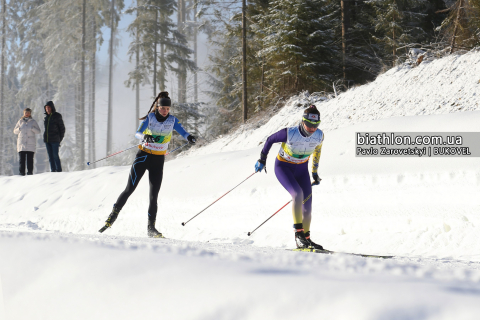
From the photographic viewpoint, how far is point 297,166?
206 inches

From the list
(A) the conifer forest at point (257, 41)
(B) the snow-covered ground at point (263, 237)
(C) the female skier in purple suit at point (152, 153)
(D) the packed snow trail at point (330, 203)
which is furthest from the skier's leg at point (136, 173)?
(A) the conifer forest at point (257, 41)

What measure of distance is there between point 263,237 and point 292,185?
1.56 m

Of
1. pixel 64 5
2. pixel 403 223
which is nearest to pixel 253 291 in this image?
pixel 403 223

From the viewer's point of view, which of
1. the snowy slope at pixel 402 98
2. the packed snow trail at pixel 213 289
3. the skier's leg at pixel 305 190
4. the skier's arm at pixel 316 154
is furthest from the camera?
the snowy slope at pixel 402 98

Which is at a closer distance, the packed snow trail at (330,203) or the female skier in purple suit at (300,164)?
the female skier in purple suit at (300,164)

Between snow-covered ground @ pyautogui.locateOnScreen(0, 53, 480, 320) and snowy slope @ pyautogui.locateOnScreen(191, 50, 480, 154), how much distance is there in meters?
0.06

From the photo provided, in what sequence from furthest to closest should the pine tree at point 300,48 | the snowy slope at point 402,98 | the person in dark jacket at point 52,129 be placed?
the pine tree at point 300,48 < the person in dark jacket at point 52,129 < the snowy slope at point 402,98

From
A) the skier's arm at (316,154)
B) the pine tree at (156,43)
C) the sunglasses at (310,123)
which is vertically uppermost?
the pine tree at (156,43)

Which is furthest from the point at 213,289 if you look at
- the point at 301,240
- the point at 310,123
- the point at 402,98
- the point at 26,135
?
the point at 26,135

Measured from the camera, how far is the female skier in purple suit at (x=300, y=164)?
495 centimetres

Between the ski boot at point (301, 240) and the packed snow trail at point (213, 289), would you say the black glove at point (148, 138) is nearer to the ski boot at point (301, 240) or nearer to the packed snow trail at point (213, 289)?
the ski boot at point (301, 240)

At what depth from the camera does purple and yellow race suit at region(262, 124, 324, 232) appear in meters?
4.99

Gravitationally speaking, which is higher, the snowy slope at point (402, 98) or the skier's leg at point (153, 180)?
the snowy slope at point (402, 98)

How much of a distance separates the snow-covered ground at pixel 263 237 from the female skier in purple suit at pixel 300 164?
543 millimetres
